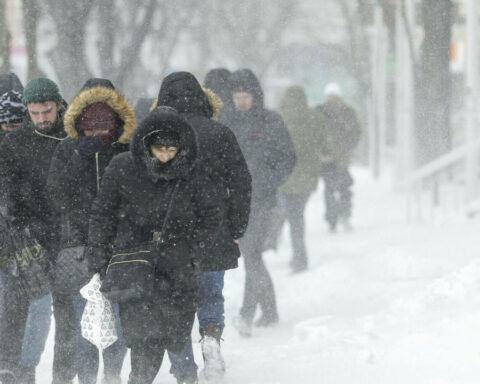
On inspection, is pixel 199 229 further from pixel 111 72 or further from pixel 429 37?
pixel 429 37

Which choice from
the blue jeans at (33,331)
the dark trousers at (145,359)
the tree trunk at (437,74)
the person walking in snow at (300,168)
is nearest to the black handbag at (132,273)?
the dark trousers at (145,359)

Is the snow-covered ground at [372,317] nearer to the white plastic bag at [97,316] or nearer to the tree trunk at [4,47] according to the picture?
the white plastic bag at [97,316]

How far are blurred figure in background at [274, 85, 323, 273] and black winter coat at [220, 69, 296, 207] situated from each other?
2059 millimetres

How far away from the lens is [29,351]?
5.41m

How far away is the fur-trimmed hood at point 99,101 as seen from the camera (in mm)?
4871

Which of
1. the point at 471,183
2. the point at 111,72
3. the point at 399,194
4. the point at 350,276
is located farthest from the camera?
the point at 399,194

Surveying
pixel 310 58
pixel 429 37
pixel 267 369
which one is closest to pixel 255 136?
pixel 267 369

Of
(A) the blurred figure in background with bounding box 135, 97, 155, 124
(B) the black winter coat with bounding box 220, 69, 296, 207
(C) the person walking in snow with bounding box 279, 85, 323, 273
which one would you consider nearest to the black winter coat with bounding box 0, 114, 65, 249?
(B) the black winter coat with bounding box 220, 69, 296, 207

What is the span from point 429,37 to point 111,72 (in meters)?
5.07

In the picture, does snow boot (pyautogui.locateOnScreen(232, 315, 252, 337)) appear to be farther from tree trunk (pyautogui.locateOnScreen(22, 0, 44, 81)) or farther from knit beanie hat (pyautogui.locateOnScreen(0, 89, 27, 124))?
tree trunk (pyautogui.locateOnScreen(22, 0, 44, 81))

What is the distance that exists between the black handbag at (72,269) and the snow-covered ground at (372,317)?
1.17 metres

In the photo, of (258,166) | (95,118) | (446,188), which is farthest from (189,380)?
(446,188)

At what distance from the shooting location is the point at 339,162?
41.6 feet

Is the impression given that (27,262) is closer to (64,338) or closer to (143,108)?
(64,338)
